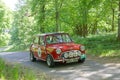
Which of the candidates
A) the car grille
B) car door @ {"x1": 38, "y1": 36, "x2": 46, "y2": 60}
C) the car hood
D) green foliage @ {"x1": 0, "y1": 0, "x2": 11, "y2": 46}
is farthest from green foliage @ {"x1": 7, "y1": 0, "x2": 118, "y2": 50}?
the car grille

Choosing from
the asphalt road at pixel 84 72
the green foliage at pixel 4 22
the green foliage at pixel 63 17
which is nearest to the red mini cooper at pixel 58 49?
the asphalt road at pixel 84 72

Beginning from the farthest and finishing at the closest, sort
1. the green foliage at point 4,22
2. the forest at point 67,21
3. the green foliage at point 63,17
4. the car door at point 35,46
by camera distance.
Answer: the green foliage at point 4,22, the green foliage at point 63,17, the forest at point 67,21, the car door at point 35,46

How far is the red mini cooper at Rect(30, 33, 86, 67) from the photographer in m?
13.6

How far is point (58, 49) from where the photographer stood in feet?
44.4

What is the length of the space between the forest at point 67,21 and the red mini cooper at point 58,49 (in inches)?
205

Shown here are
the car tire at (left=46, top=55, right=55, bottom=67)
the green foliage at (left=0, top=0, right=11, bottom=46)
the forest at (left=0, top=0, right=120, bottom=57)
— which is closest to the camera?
the car tire at (left=46, top=55, right=55, bottom=67)

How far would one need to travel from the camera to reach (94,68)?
1277 cm

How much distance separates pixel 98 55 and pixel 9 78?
8353 mm

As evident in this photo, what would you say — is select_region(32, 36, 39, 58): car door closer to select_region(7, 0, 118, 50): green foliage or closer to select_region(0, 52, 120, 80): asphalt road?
select_region(0, 52, 120, 80): asphalt road

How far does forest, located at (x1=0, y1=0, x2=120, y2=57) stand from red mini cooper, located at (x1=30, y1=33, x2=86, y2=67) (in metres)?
5.20

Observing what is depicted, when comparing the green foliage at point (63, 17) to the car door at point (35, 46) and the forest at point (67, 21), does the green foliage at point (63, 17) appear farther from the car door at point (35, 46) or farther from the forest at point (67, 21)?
the car door at point (35, 46)

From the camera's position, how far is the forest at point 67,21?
24.3 m

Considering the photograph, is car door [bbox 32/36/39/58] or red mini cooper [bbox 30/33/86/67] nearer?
red mini cooper [bbox 30/33/86/67]

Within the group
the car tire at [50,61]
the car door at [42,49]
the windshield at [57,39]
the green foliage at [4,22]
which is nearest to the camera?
the car tire at [50,61]
